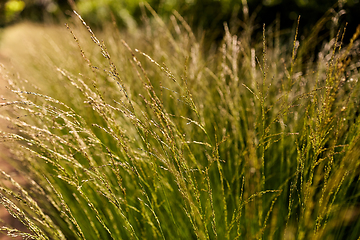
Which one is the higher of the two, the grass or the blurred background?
the blurred background

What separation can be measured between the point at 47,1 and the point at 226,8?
42.8 feet

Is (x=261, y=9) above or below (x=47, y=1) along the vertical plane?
below

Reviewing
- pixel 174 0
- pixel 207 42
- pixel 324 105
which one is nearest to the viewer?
pixel 324 105

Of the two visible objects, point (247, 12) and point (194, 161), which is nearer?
point (194, 161)

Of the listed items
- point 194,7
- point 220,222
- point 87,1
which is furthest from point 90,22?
point 220,222

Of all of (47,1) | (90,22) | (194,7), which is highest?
(47,1)

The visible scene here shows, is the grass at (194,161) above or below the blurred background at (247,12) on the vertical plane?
below

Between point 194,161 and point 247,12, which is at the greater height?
point 247,12

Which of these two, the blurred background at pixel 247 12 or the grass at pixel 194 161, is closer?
the grass at pixel 194 161

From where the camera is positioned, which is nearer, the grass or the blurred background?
the grass

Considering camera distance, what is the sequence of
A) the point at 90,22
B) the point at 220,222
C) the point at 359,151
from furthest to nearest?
the point at 90,22
the point at 220,222
the point at 359,151

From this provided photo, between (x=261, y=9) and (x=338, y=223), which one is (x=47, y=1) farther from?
(x=338, y=223)

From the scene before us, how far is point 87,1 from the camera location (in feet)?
22.0

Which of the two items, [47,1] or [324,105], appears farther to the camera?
[47,1]
